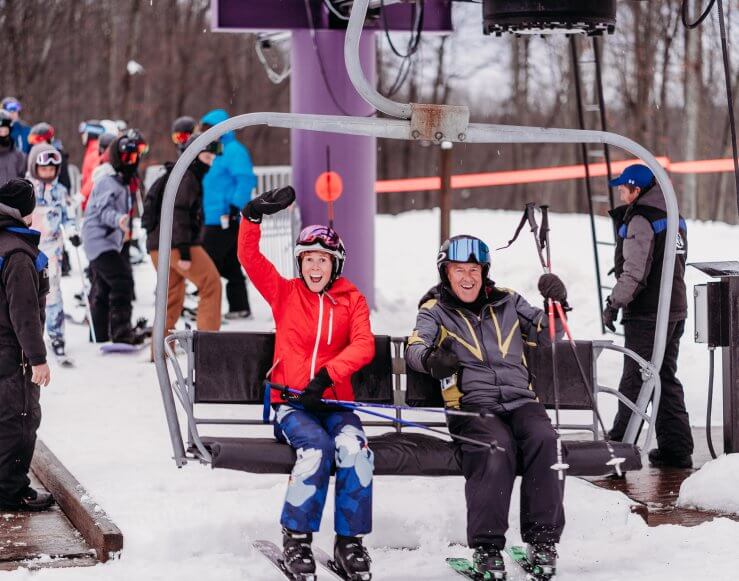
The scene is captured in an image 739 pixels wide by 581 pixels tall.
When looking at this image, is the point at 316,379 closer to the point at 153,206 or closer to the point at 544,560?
the point at 544,560

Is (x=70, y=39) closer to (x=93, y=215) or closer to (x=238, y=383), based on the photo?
(x=93, y=215)

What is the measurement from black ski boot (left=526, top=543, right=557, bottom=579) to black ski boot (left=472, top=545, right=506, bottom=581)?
0.49ft

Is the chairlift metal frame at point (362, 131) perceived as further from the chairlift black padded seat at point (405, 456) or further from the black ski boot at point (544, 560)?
the black ski boot at point (544, 560)

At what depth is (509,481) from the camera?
519 centimetres

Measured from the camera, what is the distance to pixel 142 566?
5238 mm

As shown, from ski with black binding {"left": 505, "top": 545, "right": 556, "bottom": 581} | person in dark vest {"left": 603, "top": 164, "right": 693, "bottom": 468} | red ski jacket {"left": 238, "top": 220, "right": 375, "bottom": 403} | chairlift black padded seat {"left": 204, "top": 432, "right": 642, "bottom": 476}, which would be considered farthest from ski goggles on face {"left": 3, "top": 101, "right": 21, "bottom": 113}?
ski with black binding {"left": 505, "top": 545, "right": 556, "bottom": 581}

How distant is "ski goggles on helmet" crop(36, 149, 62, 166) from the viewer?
9.17m

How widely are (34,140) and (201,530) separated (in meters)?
A: 8.11

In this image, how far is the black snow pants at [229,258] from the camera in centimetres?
1131

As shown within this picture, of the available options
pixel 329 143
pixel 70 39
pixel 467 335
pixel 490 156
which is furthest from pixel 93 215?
pixel 490 156

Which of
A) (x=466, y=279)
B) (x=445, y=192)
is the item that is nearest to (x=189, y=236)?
(x=445, y=192)

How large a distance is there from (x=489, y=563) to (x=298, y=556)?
765 millimetres

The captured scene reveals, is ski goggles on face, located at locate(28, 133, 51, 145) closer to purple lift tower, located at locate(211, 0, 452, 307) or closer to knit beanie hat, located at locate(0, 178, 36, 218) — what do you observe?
purple lift tower, located at locate(211, 0, 452, 307)

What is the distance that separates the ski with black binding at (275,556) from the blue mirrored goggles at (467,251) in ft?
4.79
